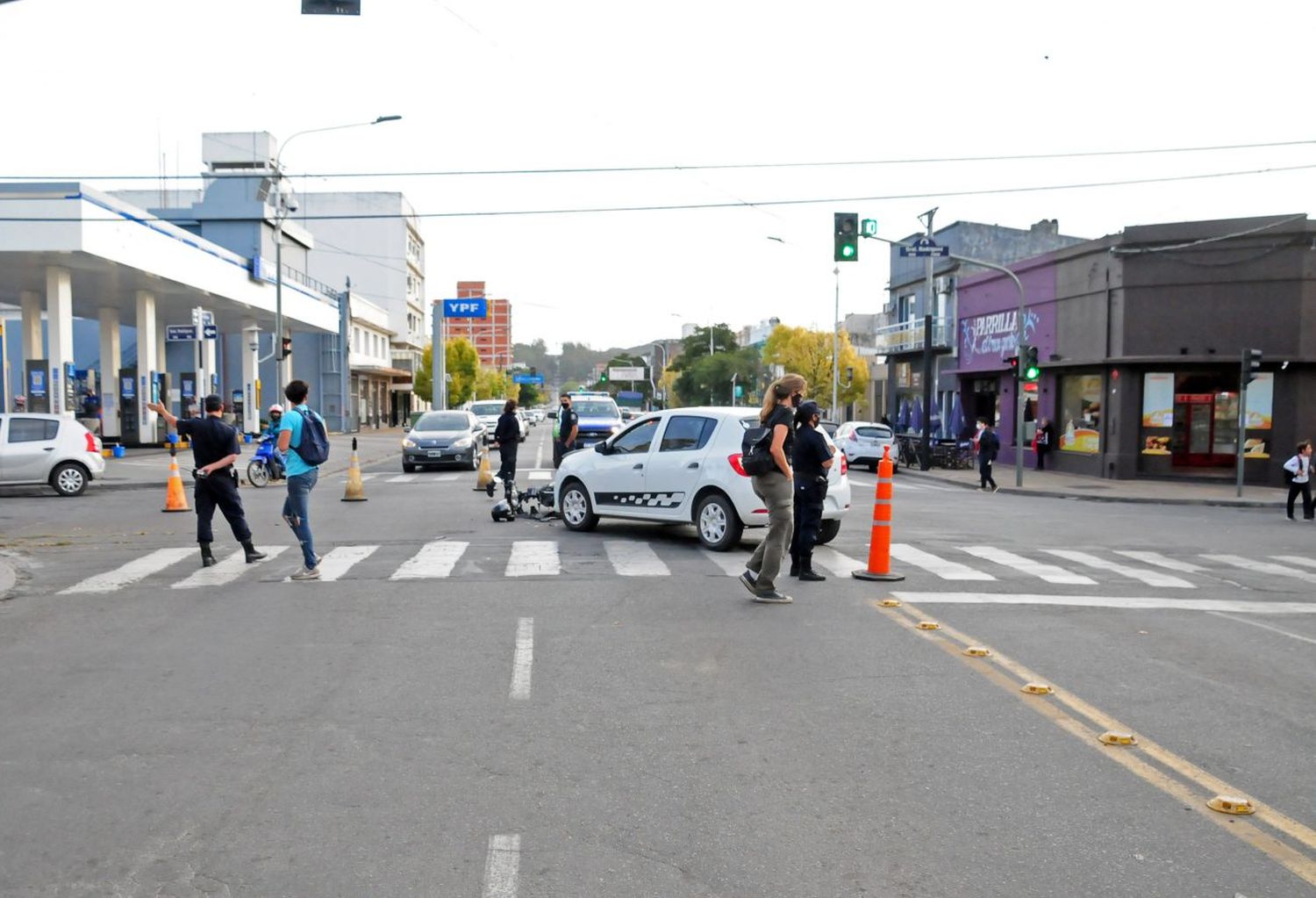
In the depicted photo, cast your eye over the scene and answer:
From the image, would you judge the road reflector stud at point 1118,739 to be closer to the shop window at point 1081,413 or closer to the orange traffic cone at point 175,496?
the orange traffic cone at point 175,496

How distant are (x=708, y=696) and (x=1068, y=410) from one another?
29.1m

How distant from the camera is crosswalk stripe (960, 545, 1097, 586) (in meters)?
11.5

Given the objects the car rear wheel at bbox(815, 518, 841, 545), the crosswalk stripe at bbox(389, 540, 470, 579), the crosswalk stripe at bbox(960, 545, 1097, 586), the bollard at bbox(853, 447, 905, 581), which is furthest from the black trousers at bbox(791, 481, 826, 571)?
the crosswalk stripe at bbox(389, 540, 470, 579)

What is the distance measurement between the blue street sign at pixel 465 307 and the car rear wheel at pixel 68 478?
3340 cm

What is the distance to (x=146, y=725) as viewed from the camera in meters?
5.96

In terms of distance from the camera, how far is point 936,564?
40.1 feet

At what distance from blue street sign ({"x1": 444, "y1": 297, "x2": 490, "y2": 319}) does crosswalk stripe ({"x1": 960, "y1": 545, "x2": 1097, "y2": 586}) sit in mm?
42392

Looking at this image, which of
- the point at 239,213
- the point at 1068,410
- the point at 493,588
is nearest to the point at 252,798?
the point at 493,588

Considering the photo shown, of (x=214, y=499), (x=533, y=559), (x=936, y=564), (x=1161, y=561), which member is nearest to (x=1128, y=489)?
(x=1161, y=561)

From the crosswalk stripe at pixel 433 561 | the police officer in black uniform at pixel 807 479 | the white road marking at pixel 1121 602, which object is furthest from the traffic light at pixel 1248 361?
the crosswalk stripe at pixel 433 561

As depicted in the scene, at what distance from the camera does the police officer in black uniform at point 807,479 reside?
35.1ft

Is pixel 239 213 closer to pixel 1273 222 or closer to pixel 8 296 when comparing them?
pixel 8 296

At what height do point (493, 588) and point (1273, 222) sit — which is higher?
point (1273, 222)

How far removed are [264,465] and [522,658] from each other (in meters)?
17.9
